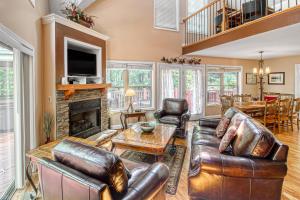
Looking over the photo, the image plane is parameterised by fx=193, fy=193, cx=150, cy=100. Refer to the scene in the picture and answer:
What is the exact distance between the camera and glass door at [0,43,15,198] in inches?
86.5

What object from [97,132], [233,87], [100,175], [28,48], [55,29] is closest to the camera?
[100,175]

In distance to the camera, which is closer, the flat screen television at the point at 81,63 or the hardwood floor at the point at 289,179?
the hardwood floor at the point at 289,179

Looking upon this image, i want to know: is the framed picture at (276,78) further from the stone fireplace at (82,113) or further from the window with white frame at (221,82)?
the stone fireplace at (82,113)

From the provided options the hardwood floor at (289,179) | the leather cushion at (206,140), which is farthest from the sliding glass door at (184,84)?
the leather cushion at (206,140)

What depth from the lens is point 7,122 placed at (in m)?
2.31

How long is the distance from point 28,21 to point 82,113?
2296 millimetres

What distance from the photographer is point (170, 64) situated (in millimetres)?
6555

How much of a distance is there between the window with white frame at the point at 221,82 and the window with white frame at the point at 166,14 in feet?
6.93

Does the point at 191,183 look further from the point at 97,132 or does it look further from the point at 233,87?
the point at 233,87

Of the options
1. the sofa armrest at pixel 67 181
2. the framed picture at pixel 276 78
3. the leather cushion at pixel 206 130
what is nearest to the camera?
the sofa armrest at pixel 67 181

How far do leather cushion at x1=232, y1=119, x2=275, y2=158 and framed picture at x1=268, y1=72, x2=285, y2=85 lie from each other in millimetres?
6560

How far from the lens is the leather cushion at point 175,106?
5309 millimetres

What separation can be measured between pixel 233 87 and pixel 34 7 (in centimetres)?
726

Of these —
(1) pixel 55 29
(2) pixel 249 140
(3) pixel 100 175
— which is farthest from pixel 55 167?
(1) pixel 55 29
